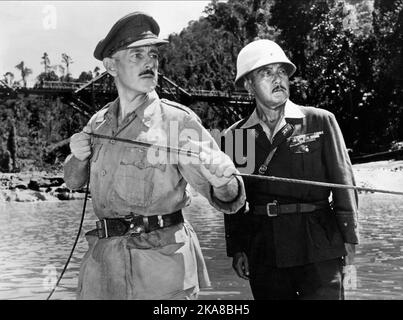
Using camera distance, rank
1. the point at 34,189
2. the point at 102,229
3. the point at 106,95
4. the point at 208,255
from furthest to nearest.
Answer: the point at 106,95 < the point at 34,189 < the point at 208,255 < the point at 102,229

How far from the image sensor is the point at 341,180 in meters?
4.50

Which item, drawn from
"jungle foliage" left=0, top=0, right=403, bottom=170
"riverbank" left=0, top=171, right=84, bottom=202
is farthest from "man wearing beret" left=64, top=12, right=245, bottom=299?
"jungle foliage" left=0, top=0, right=403, bottom=170

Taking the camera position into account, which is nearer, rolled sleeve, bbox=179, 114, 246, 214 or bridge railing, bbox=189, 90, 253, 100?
rolled sleeve, bbox=179, 114, 246, 214

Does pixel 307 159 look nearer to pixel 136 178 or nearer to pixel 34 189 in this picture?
pixel 136 178

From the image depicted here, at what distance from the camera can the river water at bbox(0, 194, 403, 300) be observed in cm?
1009

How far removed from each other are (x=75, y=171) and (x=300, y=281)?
1605mm

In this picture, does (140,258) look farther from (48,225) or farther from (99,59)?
(48,225)

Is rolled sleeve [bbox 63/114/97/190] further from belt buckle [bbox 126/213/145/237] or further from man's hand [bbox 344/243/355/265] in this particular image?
man's hand [bbox 344/243/355/265]

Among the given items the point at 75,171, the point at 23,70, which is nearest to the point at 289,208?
the point at 75,171

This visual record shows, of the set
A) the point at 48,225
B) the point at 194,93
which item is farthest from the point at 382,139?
the point at 48,225

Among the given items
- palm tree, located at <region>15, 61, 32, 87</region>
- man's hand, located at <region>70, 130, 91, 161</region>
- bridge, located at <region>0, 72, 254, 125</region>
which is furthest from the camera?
palm tree, located at <region>15, 61, 32, 87</region>

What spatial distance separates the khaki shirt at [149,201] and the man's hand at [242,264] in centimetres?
108

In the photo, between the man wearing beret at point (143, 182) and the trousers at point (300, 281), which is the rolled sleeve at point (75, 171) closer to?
the man wearing beret at point (143, 182)

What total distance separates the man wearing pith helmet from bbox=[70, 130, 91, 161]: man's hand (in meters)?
1.32
